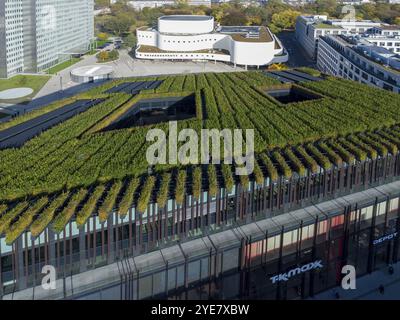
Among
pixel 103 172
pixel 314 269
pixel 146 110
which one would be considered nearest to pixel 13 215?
pixel 103 172

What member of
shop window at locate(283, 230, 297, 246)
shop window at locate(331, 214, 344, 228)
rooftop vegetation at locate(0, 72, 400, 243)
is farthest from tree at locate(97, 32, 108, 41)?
shop window at locate(283, 230, 297, 246)

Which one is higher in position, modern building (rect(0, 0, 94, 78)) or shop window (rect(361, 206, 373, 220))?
modern building (rect(0, 0, 94, 78))

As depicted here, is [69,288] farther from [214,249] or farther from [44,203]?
[214,249]

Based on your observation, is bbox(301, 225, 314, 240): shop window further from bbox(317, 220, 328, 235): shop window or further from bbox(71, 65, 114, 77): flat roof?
bbox(71, 65, 114, 77): flat roof

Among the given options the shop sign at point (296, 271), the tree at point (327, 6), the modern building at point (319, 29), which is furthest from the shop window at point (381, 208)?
the tree at point (327, 6)

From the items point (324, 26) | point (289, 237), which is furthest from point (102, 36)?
point (289, 237)
